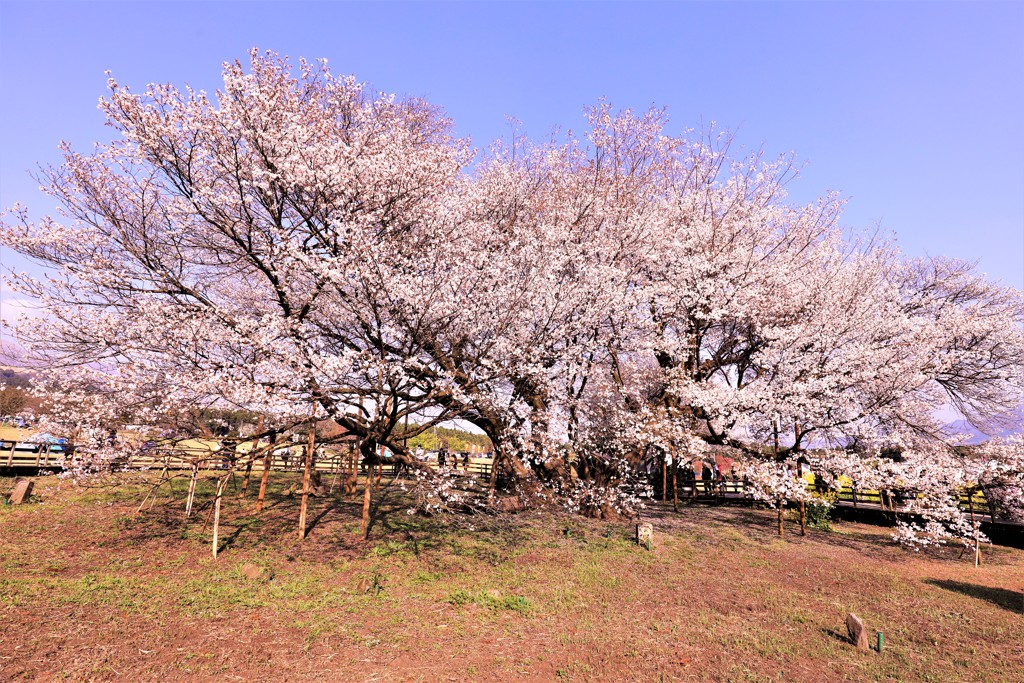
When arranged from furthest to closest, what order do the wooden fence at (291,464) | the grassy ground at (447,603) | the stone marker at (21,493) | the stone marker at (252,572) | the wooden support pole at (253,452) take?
1. the stone marker at (21,493)
2. the wooden fence at (291,464)
3. the wooden support pole at (253,452)
4. the stone marker at (252,572)
5. the grassy ground at (447,603)

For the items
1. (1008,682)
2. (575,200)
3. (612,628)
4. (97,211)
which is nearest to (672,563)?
(612,628)

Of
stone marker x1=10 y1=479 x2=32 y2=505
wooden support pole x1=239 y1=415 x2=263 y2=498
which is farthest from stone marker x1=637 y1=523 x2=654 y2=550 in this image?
stone marker x1=10 y1=479 x2=32 y2=505

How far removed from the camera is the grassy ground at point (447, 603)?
Answer: 726 cm

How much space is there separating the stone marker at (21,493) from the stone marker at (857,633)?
64.0 feet

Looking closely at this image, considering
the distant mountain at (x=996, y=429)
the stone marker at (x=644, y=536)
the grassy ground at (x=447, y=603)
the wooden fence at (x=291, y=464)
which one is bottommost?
the grassy ground at (x=447, y=603)

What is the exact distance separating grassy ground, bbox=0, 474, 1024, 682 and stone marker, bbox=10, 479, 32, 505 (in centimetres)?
40

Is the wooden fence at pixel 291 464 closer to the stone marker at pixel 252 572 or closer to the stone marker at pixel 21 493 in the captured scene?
the stone marker at pixel 21 493

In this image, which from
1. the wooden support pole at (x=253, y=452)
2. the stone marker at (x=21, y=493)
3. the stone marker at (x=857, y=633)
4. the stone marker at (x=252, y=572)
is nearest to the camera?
the stone marker at (x=857, y=633)

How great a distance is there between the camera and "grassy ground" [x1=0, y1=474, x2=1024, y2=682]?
7.26 metres

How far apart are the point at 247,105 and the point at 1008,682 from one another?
16.6 meters

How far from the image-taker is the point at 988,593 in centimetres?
1239

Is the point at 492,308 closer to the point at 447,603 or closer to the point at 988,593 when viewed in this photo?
the point at 447,603

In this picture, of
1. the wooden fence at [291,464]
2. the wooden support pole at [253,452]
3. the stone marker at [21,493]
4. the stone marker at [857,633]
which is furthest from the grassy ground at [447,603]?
the wooden fence at [291,464]

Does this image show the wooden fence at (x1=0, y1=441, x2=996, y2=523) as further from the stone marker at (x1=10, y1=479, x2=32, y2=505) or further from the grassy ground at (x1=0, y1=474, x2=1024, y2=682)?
the grassy ground at (x1=0, y1=474, x2=1024, y2=682)
